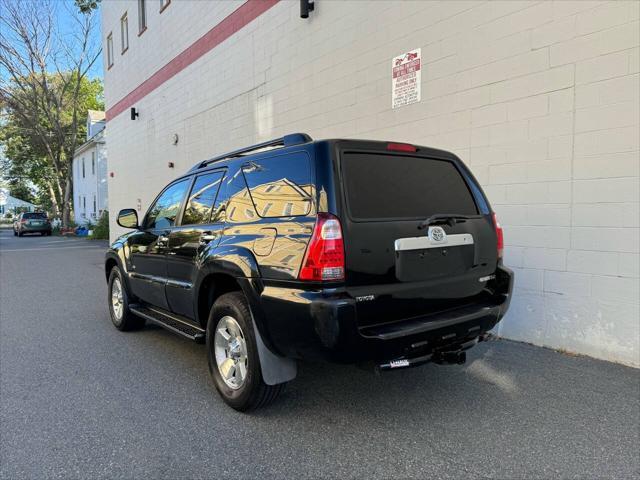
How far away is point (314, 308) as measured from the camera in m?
2.66

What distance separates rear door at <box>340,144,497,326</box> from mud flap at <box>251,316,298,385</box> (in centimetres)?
72

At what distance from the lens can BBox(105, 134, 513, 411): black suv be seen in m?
2.72

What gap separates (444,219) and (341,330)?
3.60 feet

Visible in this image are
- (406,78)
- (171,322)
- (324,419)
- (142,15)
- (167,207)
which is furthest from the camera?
(142,15)

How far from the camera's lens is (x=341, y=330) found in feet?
8.62

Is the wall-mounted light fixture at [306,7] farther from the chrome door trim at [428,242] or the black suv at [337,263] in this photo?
the chrome door trim at [428,242]

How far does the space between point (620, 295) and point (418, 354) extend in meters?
2.56

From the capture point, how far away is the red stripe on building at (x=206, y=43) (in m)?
9.45

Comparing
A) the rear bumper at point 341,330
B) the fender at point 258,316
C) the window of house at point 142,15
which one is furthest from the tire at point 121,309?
the window of house at point 142,15

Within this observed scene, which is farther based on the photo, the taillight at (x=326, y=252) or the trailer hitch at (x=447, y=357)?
the trailer hitch at (x=447, y=357)

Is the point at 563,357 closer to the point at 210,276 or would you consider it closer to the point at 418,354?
the point at 418,354

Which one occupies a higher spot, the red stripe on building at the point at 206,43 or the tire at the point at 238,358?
the red stripe on building at the point at 206,43

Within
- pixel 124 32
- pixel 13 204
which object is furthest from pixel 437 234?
pixel 13 204

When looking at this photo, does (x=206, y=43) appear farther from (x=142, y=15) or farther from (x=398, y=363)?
(x=398, y=363)
